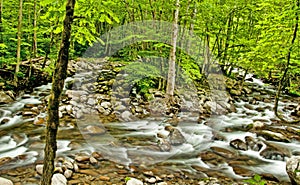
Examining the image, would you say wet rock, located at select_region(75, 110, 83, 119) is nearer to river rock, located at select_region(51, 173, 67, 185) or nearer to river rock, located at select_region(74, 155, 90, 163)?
river rock, located at select_region(74, 155, 90, 163)

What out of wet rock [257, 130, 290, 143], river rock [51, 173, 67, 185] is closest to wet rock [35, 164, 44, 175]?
river rock [51, 173, 67, 185]

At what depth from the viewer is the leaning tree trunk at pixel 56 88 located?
175 cm

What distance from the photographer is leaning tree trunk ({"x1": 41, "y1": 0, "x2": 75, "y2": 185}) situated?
1.75 m

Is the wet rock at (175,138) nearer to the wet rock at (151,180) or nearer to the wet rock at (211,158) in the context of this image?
the wet rock at (211,158)

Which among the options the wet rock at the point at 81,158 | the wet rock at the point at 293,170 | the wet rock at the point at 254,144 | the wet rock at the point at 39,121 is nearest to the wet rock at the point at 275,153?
the wet rock at the point at 254,144

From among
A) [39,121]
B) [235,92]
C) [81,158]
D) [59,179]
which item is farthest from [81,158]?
[235,92]

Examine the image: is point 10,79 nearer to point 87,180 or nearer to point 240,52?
point 87,180

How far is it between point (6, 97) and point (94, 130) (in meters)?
4.08

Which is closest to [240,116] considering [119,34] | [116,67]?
[116,67]

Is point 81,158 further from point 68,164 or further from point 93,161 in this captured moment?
point 68,164

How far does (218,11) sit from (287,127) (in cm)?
564

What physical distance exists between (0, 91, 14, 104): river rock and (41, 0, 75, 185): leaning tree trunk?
815 cm

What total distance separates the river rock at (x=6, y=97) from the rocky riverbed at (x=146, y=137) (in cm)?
21

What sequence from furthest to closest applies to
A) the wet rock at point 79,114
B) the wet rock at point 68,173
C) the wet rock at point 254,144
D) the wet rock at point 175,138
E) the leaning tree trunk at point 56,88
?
1. the wet rock at point 79,114
2. the wet rock at point 175,138
3. the wet rock at point 254,144
4. the wet rock at point 68,173
5. the leaning tree trunk at point 56,88
